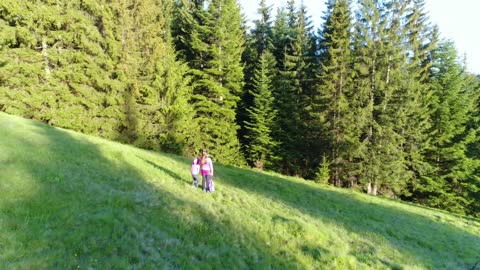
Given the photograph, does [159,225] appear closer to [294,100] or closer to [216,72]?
[216,72]

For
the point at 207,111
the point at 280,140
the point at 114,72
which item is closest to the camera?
the point at 114,72

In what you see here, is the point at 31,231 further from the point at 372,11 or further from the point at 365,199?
the point at 372,11

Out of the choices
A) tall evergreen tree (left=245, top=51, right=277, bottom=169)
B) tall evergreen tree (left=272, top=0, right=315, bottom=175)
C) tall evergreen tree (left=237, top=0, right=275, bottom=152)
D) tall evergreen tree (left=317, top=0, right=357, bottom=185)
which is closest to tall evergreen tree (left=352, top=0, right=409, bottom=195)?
tall evergreen tree (left=317, top=0, right=357, bottom=185)

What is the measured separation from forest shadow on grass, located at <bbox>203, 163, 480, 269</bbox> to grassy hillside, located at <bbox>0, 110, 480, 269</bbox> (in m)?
0.09

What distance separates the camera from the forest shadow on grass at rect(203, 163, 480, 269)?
11578 mm

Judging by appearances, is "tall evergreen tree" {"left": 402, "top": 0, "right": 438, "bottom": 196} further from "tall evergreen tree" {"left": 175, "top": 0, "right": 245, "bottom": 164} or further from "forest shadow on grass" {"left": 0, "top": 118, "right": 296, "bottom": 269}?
"forest shadow on grass" {"left": 0, "top": 118, "right": 296, "bottom": 269}

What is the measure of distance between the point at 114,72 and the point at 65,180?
21.0 m

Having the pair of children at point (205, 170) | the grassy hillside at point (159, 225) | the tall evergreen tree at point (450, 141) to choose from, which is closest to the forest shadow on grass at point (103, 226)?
the grassy hillside at point (159, 225)

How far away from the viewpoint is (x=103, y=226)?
7.24 meters

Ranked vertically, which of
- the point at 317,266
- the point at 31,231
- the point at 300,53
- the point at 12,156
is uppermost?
the point at 300,53

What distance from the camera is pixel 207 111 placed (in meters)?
35.0

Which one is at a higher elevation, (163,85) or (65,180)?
(163,85)

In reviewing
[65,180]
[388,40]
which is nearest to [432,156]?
[388,40]

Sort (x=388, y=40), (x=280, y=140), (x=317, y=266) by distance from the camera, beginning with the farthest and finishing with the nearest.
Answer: (x=280, y=140)
(x=388, y=40)
(x=317, y=266)
